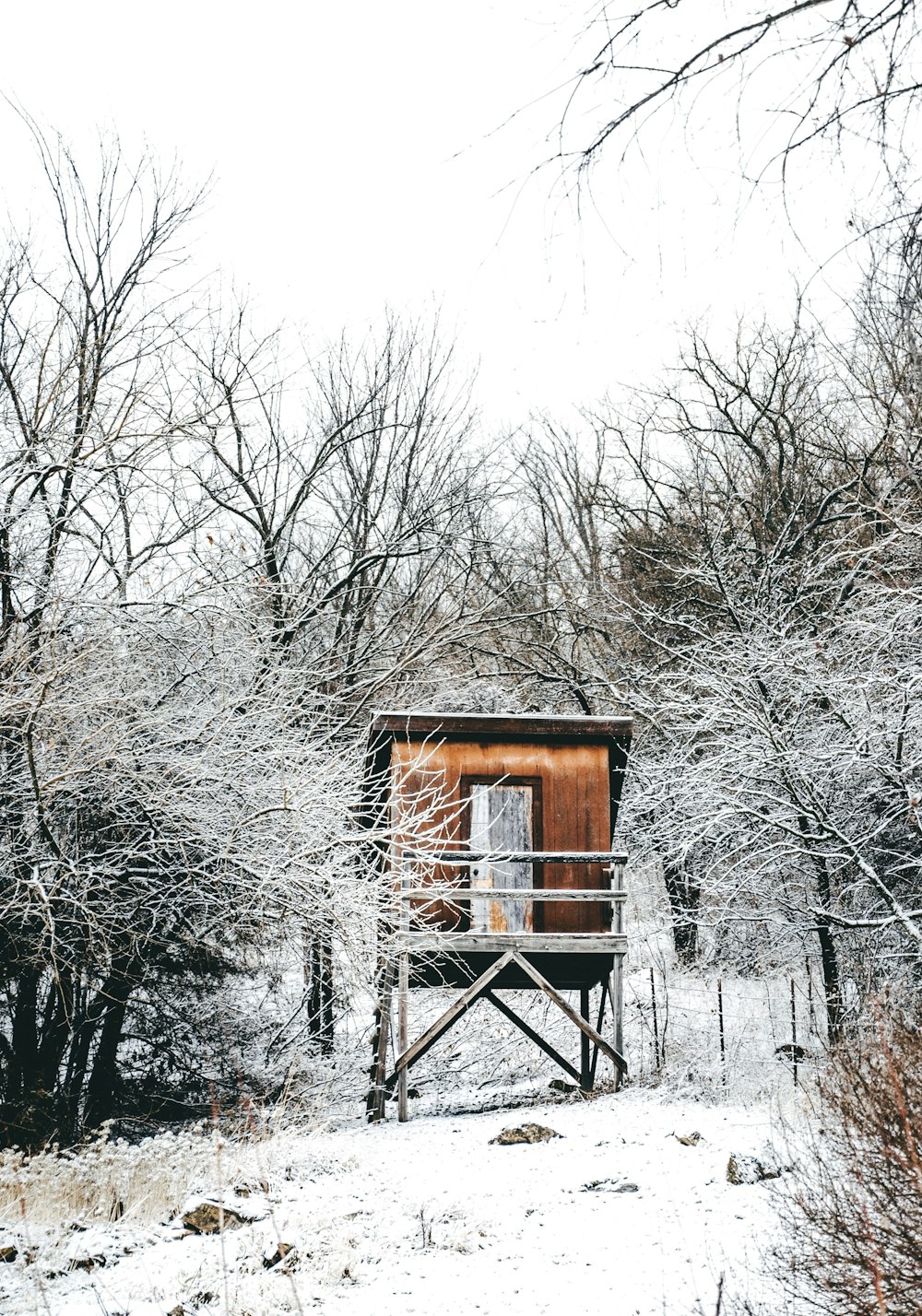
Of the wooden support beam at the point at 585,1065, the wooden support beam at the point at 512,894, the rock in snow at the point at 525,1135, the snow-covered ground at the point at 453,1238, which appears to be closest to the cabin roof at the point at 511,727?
the wooden support beam at the point at 512,894

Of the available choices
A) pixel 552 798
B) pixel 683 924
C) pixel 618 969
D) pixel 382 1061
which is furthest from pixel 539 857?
pixel 683 924

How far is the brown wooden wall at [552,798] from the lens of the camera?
44.4ft

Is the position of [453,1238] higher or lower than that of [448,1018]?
lower

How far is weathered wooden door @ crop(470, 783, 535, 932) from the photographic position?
13566mm

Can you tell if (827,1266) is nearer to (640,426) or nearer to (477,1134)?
(477,1134)

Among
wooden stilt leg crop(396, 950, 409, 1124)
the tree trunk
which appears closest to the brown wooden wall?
wooden stilt leg crop(396, 950, 409, 1124)

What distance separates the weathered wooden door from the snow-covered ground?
13.7 feet

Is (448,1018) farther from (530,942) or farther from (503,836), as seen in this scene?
(503,836)

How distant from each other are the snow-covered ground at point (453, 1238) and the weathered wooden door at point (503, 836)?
4.16m

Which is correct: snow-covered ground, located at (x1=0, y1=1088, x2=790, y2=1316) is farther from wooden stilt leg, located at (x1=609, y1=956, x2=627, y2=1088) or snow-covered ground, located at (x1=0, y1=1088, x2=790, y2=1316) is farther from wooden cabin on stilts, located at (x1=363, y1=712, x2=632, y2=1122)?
wooden cabin on stilts, located at (x1=363, y1=712, x2=632, y2=1122)

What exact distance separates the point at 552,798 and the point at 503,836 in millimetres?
792

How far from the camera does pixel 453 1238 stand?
695 centimetres

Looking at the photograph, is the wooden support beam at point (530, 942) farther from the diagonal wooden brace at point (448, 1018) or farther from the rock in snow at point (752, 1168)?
the rock in snow at point (752, 1168)

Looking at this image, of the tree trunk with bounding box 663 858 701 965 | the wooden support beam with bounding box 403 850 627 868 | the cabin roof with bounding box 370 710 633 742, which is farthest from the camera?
the tree trunk with bounding box 663 858 701 965
